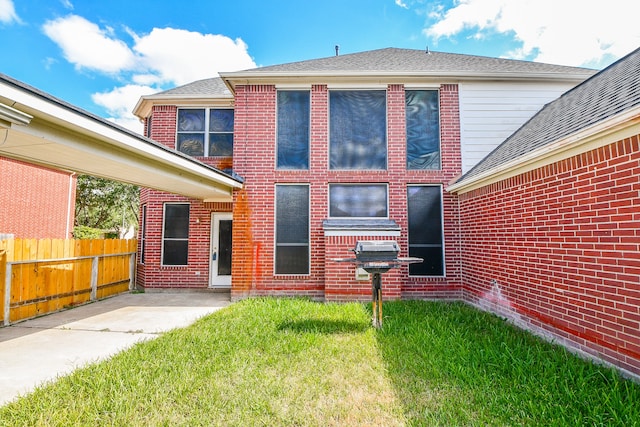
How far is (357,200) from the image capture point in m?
7.07

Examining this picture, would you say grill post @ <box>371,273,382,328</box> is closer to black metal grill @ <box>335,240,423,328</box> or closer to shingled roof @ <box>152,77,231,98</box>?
black metal grill @ <box>335,240,423,328</box>

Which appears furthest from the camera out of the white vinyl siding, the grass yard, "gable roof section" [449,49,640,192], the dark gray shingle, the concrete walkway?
the white vinyl siding

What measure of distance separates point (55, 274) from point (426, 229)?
8.02 meters

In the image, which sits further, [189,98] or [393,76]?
[189,98]

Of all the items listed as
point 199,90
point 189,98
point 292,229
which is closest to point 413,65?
point 292,229

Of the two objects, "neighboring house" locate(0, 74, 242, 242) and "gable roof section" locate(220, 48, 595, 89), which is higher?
"gable roof section" locate(220, 48, 595, 89)

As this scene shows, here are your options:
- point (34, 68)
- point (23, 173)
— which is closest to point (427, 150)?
point (23, 173)

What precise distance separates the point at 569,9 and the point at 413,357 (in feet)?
24.2

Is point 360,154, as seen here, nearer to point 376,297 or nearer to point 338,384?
point 376,297

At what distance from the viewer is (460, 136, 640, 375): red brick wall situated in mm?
2986

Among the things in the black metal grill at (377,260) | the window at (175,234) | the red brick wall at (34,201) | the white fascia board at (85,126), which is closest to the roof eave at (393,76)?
the white fascia board at (85,126)

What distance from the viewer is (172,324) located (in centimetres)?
510

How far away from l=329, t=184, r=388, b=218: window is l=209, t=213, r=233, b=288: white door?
3.16 metres

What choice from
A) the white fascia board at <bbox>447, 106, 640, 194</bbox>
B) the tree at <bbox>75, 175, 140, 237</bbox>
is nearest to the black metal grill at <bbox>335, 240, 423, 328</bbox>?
the white fascia board at <bbox>447, 106, 640, 194</bbox>
